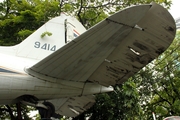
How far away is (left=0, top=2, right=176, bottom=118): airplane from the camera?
206 inches

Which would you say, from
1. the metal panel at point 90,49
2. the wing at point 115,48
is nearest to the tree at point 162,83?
the wing at point 115,48

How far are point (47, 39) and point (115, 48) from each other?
266 centimetres

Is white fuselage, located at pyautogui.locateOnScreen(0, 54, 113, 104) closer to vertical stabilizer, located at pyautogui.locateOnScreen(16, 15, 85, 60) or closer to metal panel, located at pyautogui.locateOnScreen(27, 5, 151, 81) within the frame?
metal panel, located at pyautogui.locateOnScreen(27, 5, 151, 81)

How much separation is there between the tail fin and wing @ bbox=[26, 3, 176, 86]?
1088mm

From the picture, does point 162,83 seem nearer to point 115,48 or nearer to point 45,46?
point 45,46

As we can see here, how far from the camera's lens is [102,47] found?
581 centimetres

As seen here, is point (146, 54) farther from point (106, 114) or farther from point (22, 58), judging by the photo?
point (106, 114)

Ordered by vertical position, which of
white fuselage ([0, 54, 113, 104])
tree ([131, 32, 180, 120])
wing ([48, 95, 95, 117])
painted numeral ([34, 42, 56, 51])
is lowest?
tree ([131, 32, 180, 120])

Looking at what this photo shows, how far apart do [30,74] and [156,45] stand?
3098mm

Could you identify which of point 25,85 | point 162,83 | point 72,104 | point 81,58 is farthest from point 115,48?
point 162,83

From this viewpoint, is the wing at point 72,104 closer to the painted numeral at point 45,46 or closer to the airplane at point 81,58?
the airplane at point 81,58

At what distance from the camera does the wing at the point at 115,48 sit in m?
5.07

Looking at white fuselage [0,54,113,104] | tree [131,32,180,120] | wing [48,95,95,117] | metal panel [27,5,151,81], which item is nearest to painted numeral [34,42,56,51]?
white fuselage [0,54,113,104]

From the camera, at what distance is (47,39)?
789 cm
